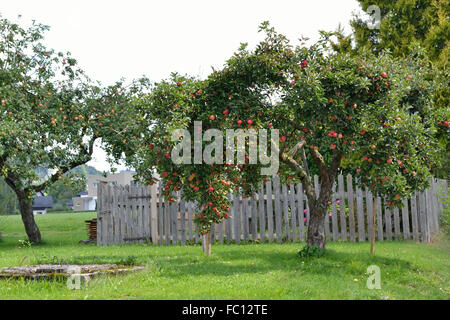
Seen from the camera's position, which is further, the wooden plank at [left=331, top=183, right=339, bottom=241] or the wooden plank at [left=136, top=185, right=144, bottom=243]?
the wooden plank at [left=136, top=185, right=144, bottom=243]


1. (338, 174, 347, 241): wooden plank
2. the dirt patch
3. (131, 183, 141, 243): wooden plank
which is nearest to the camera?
the dirt patch

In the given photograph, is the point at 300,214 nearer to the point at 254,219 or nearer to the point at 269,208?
the point at 269,208

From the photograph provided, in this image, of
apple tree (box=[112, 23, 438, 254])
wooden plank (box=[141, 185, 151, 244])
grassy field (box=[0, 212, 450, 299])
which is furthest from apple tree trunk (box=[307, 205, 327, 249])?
wooden plank (box=[141, 185, 151, 244])

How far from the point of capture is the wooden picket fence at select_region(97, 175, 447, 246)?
12.9 meters

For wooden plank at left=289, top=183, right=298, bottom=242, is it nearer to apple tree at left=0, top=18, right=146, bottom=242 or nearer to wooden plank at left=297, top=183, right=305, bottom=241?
wooden plank at left=297, top=183, right=305, bottom=241

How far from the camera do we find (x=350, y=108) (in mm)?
8242

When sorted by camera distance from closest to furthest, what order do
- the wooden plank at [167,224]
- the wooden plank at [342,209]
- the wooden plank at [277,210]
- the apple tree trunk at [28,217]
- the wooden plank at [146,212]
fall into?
the wooden plank at [342,209]
the wooden plank at [277,210]
the wooden plank at [167,224]
the wooden plank at [146,212]
the apple tree trunk at [28,217]

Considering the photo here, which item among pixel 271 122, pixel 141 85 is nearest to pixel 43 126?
pixel 141 85

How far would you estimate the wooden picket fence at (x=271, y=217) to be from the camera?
509 inches

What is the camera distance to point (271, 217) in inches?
520

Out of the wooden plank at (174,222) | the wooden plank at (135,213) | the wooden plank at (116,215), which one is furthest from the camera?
the wooden plank at (116,215)

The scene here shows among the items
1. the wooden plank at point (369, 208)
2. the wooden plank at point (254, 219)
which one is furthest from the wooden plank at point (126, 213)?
the wooden plank at point (369, 208)

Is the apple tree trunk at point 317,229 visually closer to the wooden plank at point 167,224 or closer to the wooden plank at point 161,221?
the wooden plank at point 167,224

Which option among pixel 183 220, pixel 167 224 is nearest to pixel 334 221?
pixel 183 220
